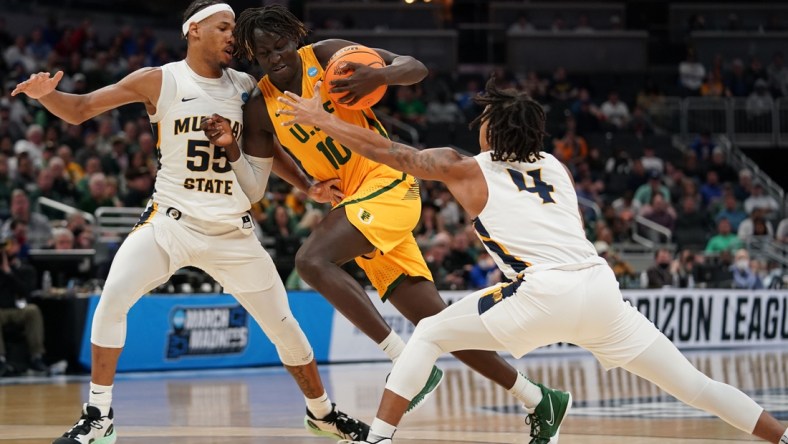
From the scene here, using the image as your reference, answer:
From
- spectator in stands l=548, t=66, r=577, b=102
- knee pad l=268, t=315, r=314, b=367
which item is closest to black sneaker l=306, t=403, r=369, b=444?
knee pad l=268, t=315, r=314, b=367

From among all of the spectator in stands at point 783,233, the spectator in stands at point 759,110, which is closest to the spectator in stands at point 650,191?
the spectator in stands at point 783,233

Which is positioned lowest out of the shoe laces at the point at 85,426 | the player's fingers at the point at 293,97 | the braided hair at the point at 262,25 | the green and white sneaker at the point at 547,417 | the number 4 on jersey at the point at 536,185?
the green and white sneaker at the point at 547,417

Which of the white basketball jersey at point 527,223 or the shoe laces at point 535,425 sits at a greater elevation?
the white basketball jersey at point 527,223

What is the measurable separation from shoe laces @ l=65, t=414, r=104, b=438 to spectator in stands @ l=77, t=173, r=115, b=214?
377 inches

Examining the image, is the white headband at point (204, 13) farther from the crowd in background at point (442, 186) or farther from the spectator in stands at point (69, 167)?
the spectator in stands at point (69, 167)

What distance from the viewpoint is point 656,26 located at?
29547mm

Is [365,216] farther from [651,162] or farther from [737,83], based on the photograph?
[737,83]

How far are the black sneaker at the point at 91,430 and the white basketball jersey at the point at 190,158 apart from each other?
44.8 inches

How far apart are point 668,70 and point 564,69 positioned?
266 cm

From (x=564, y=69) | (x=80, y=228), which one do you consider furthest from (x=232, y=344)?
(x=564, y=69)

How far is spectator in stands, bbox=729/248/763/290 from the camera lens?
699 inches

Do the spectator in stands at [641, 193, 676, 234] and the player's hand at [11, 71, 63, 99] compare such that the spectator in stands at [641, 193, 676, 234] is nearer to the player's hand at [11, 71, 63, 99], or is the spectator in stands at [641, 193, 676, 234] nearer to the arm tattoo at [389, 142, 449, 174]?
the arm tattoo at [389, 142, 449, 174]

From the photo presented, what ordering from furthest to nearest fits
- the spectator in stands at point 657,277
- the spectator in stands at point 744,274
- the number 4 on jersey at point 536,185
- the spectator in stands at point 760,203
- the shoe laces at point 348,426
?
the spectator in stands at point 760,203 → the spectator in stands at point 744,274 → the spectator in stands at point 657,277 → the shoe laces at point 348,426 → the number 4 on jersey at point 536,185

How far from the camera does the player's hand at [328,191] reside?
6586 mm
